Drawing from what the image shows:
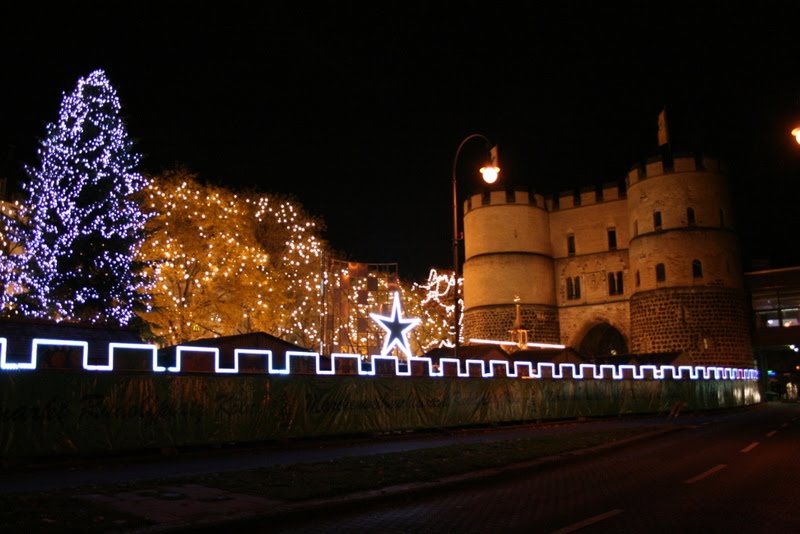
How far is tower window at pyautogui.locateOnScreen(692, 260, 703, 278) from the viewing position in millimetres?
54312

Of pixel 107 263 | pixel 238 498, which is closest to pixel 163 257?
pixel 107 263

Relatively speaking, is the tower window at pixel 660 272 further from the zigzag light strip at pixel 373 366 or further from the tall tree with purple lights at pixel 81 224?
the tall tree with purple lights at pixel 81 224

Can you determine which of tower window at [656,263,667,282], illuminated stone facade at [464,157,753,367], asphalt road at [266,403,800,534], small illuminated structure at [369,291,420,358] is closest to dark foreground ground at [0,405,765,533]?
asphalt road at [266,403,800,534]

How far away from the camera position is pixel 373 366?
20547 millimetres

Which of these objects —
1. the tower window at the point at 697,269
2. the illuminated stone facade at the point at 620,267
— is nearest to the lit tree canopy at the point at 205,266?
the illuminated stone facade at the point at 620,267

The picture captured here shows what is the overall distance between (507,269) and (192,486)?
53817mm

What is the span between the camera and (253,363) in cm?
1762

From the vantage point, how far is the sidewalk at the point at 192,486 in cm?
790

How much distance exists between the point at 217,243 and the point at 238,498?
30.6m

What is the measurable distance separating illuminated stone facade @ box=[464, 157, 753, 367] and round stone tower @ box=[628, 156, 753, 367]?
0.25 feet

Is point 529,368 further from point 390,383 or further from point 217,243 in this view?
point 217,243

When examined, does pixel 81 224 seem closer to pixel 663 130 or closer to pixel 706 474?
pixel 706 474

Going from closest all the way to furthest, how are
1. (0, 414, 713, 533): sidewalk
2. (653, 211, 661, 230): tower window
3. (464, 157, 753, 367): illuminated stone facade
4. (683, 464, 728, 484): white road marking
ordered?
(0, 414, 713, 533): sidewalk < (683, 464, 728, 484): white road marking < (464, 157, 753, 367): illuminated stone facade < (653, 211, 661, 230): tower window

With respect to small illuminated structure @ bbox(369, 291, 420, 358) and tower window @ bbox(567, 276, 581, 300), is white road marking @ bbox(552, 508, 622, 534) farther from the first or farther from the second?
tower window @ bbox(567, 276, 581, 300)
